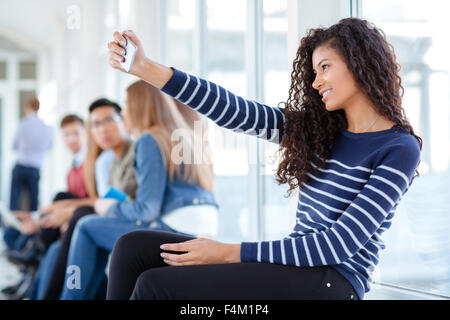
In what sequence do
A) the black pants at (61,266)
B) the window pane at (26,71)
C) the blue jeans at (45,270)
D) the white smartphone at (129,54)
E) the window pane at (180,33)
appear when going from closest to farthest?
the white smartphone at (129,54)
the black pants at (61,266)
the blue jeans at (45,270)
the window pane at (180,33)
the window pane at (26,71)

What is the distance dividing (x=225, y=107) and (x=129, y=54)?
24cm

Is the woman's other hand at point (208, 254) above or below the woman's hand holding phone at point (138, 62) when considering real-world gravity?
below

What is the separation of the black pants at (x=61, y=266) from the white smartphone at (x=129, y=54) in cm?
109

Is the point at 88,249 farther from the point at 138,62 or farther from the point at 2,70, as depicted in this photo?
the point at 2,70

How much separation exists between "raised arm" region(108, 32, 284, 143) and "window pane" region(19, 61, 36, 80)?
7.92 m

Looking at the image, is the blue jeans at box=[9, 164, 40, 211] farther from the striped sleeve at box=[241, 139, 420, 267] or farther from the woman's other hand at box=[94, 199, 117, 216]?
the striped sleeve at box=[241, 139, 420, 267]

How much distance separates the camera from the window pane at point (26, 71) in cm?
834

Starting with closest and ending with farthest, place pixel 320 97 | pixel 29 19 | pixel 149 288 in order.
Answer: pixel 149 288
pixel 320 97
pixel 29 19

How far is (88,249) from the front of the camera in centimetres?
183

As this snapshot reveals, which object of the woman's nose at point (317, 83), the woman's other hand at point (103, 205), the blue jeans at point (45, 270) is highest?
the woman's nose at point (317, 83)

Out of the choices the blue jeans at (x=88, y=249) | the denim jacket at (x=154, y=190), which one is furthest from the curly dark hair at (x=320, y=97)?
the blue jeans at (x=88, y=249)

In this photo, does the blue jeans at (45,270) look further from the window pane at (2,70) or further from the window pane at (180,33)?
the window pane at (2,70)

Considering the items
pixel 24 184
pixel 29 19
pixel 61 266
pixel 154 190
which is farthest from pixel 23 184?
pixel 154 190
